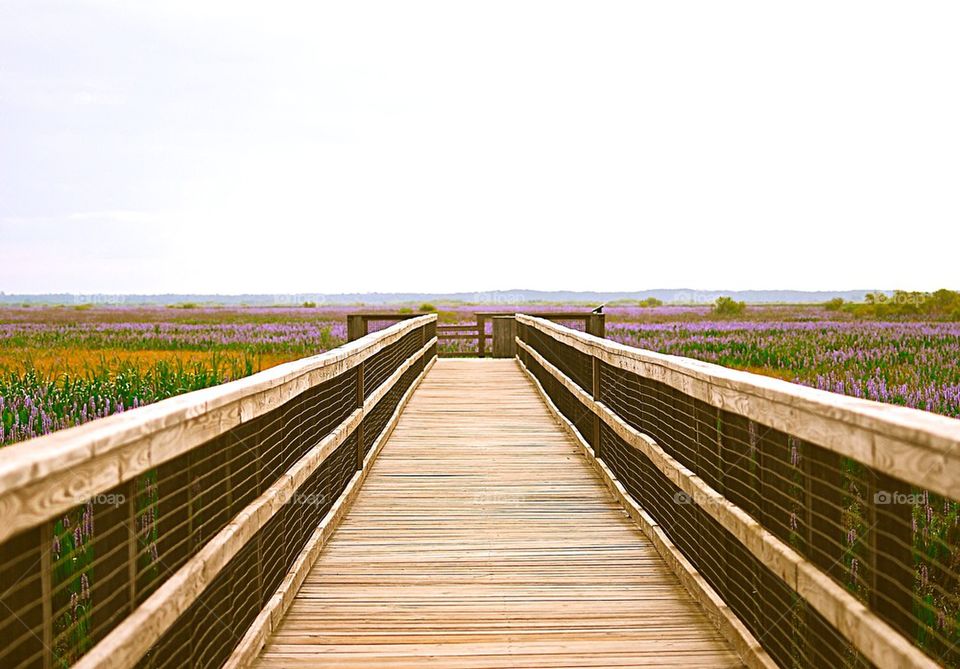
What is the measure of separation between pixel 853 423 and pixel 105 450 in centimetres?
188

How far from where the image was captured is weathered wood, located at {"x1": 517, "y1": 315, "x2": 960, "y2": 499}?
1.79m

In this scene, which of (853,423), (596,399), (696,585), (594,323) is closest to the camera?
(853,423)

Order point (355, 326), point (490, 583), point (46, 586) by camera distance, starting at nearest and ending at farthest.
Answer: point (46, 586), point (490, 583), point (355, 326)

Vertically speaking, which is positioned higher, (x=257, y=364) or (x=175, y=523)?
(x=175, y=523)

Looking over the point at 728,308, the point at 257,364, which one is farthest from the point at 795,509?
the point at 728,308

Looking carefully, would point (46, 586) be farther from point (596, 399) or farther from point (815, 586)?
point (596, 399)

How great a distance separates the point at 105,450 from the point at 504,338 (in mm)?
17955

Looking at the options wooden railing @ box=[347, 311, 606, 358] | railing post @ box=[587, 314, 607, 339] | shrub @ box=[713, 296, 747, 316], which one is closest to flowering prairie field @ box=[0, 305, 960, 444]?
wooden railing @ box=[347, 311, 606, 358]

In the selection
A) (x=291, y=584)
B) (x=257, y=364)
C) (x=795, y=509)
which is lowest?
(x=795, y=509)

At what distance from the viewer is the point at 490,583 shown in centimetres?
421

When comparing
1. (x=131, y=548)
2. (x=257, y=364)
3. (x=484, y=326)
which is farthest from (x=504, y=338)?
(x=131, y=548)

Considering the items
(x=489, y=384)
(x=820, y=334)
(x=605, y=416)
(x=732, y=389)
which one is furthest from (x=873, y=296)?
(x=732, y=389)

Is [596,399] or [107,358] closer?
[596,399]

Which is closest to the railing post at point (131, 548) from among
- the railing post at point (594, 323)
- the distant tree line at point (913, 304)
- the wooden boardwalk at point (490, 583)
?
the wooden boardwalk at point (490, 583)
